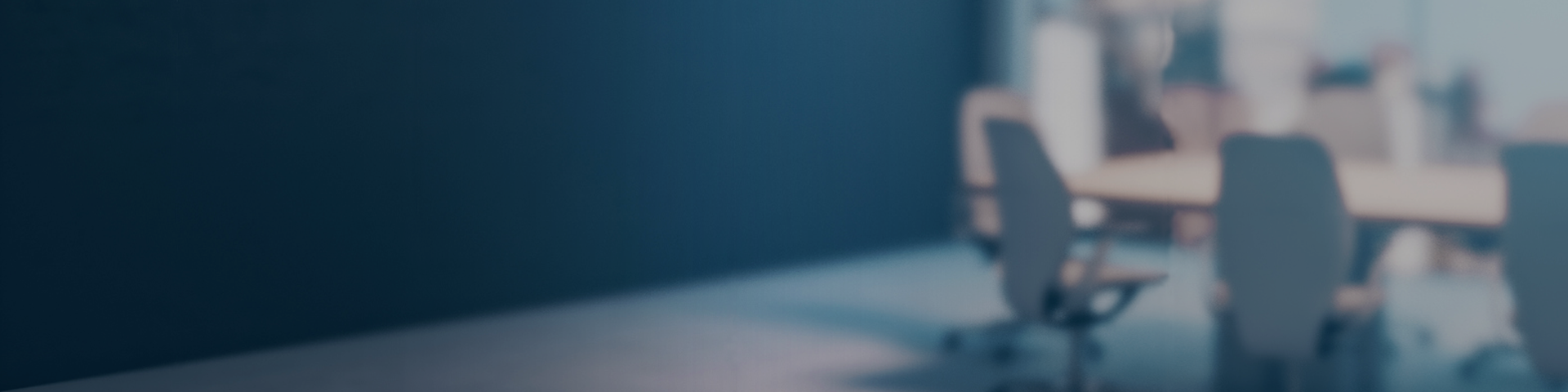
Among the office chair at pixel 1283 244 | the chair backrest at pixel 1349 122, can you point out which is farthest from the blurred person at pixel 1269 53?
the office chair at pixel 1283 244

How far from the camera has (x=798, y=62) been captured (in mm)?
5922

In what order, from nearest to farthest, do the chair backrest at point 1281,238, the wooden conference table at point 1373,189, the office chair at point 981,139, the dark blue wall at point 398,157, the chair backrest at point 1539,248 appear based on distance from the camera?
the chair backrest at point 1539,248, the chair backrest at point 1281,238, the wooden conference table at point 1373,189, the dark blue wall at point 398,157, the office chair at point 981,139

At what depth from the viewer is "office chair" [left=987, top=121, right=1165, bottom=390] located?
2.87m

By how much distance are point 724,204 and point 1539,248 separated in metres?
3.73

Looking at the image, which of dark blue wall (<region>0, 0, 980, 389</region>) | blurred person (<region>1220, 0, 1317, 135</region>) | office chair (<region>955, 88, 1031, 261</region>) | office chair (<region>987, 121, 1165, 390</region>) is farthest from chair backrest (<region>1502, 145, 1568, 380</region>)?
blurred person (<region>1220, 0, 1317, 135</region>)

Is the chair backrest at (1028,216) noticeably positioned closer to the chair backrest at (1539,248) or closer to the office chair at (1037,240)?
the office chair at (1037,240)

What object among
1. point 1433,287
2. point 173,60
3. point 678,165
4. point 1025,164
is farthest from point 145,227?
point 1433,287

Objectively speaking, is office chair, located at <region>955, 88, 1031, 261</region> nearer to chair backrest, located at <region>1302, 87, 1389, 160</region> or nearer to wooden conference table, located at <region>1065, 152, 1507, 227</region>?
wooden conference table, located at <region>1065, 152, 1507, 227</region>

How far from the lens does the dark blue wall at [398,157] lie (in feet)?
11.9

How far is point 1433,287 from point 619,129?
13.5 feet

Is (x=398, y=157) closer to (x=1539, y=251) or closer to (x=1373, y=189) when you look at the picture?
(x=1373, y=189)

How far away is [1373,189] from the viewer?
10.7ft

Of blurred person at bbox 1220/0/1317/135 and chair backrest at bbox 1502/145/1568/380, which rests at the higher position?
chair backrest at bbox 1502/145/1568/380

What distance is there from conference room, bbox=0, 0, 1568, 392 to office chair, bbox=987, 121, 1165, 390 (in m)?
0.01
